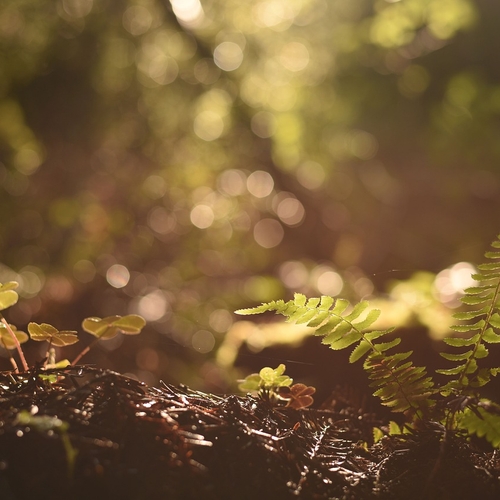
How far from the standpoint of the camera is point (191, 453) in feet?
3.16

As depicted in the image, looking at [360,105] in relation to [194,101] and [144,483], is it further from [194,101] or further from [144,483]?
[144,483]

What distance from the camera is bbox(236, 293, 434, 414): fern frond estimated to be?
127 cm

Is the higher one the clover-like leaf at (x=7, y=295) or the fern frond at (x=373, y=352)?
the fern frond at (x=373, y=352)

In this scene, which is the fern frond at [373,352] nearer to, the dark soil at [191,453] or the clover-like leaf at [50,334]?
the dark soil at [191,453]

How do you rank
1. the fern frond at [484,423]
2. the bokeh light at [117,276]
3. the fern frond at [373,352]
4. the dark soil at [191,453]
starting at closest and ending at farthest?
the dark soil at [191,453] < the fern frond at [484,423] < the fern frond at [373,352] < the bokeh light at [117,276]

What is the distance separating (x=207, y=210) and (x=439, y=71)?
599cm

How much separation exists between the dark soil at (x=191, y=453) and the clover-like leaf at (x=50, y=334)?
0.15 metres

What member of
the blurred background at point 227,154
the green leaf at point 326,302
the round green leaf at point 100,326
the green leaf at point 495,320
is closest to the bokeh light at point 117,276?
the blurred background at point 227,154

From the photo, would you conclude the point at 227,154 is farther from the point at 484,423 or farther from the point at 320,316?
the point at 484,423

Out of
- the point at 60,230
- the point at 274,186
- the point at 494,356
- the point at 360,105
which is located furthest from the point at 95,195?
the point at 494,356

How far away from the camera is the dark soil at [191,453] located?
85 centimetres

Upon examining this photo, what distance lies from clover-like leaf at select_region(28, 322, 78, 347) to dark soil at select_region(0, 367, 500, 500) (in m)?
0.15

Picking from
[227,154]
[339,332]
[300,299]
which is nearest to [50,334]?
[300,299]

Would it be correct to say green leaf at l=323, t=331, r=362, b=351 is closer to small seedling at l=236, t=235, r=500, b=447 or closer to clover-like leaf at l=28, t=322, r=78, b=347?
small seedling at l=236, t=235, r=500, b=447
